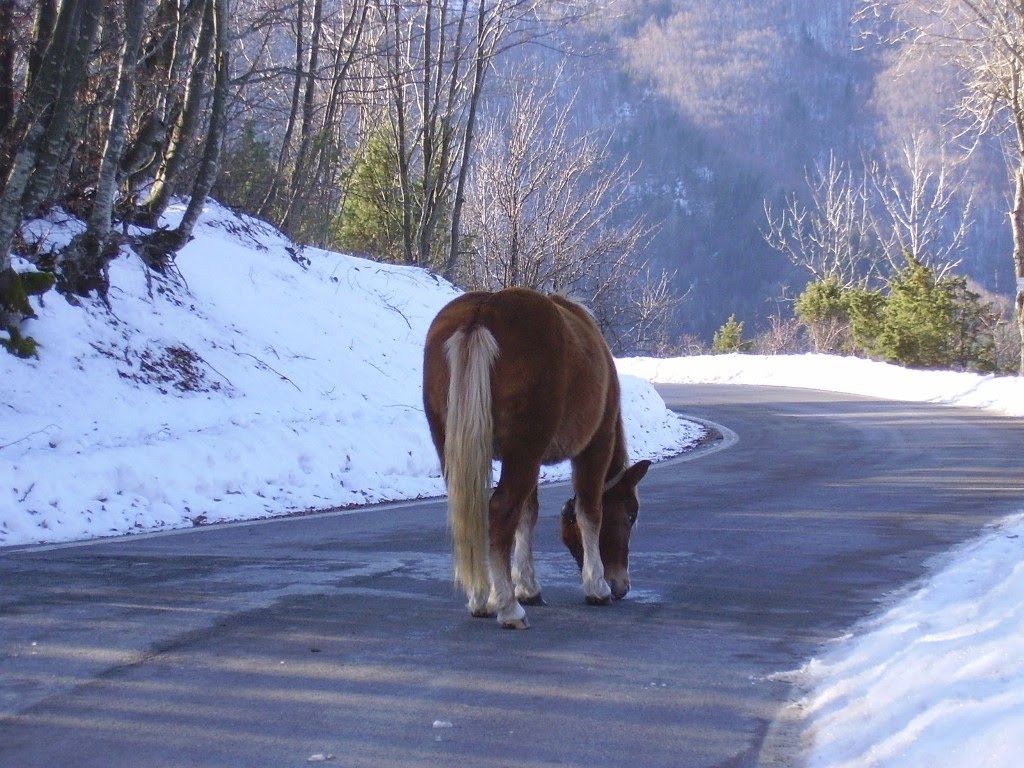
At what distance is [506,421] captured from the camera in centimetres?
603

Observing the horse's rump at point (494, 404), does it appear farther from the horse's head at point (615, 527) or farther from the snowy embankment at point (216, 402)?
the snowy embankment at point (216, 402)

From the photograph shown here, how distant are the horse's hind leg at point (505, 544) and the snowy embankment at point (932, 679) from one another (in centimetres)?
152

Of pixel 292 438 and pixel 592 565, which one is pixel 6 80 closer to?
pixel 292 438

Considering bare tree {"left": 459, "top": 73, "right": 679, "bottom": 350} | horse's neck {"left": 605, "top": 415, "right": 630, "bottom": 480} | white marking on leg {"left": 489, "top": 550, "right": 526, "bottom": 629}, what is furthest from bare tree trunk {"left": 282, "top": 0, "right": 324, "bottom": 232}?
white marking on leg {"left": 489, "top": 550, "right": 526, "bottom": 629}

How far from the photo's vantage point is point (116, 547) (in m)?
8.27

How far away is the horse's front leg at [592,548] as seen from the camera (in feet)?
21.7

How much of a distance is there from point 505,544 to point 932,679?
2.38 meters

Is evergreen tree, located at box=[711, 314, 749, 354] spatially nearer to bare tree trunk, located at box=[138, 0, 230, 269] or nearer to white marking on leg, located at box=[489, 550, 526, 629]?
bare tree trunk, located at box=[138, 0, 230, 269]

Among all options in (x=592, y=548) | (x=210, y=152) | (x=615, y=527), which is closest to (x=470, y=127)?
(x=210, y=152)

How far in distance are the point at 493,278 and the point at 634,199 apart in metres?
77.2

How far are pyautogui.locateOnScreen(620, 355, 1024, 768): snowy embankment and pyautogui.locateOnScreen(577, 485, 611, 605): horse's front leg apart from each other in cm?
146

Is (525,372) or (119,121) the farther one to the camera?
(119,121)

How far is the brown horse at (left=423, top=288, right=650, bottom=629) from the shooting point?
5902 mm

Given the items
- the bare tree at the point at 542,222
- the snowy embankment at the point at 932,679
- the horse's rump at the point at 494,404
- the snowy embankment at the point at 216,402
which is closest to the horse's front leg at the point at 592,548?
the horse's rump at the point at 494,404
